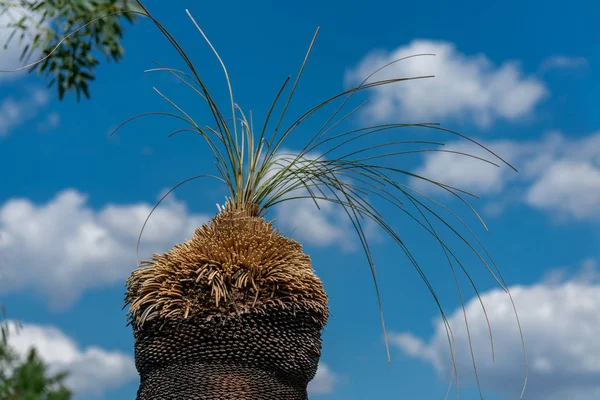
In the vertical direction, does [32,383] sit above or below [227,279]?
below

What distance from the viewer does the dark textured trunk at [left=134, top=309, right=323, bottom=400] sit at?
4.14 meters

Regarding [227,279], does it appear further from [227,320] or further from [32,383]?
[32,383]

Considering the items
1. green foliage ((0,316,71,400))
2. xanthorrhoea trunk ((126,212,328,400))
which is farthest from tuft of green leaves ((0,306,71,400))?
xanthorrhoea trunk ((126,212,328,400))

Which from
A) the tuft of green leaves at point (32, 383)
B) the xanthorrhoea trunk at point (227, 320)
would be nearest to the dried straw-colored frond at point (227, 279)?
the xanthorrhoea trunk at point (227, 320)

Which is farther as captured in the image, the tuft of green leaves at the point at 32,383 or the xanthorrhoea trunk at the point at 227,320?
the xanthorrhoea trunk at the point at 227,320

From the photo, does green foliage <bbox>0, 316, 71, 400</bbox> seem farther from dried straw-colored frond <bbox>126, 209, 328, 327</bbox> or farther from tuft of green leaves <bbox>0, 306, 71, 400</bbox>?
dried straw-colored frond <bbox>126, 209, 328, 327</bbox>

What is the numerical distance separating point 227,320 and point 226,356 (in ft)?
0.71

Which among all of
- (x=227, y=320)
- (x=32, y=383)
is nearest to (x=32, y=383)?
(x=32, y=383)

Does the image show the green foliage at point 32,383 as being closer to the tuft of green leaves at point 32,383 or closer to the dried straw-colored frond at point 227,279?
the tuft of green leaves at point 32,383

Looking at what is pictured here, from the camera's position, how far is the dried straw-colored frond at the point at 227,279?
4.20 m

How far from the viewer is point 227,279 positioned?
13.9 ft

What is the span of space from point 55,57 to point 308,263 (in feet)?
6.88

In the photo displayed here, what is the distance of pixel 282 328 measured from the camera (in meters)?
4.26

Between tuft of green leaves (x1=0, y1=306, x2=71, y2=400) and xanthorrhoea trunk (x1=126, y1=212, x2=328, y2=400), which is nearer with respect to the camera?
tuft of green leaves (x1=0, y1=306, x2=71, y2=400)
